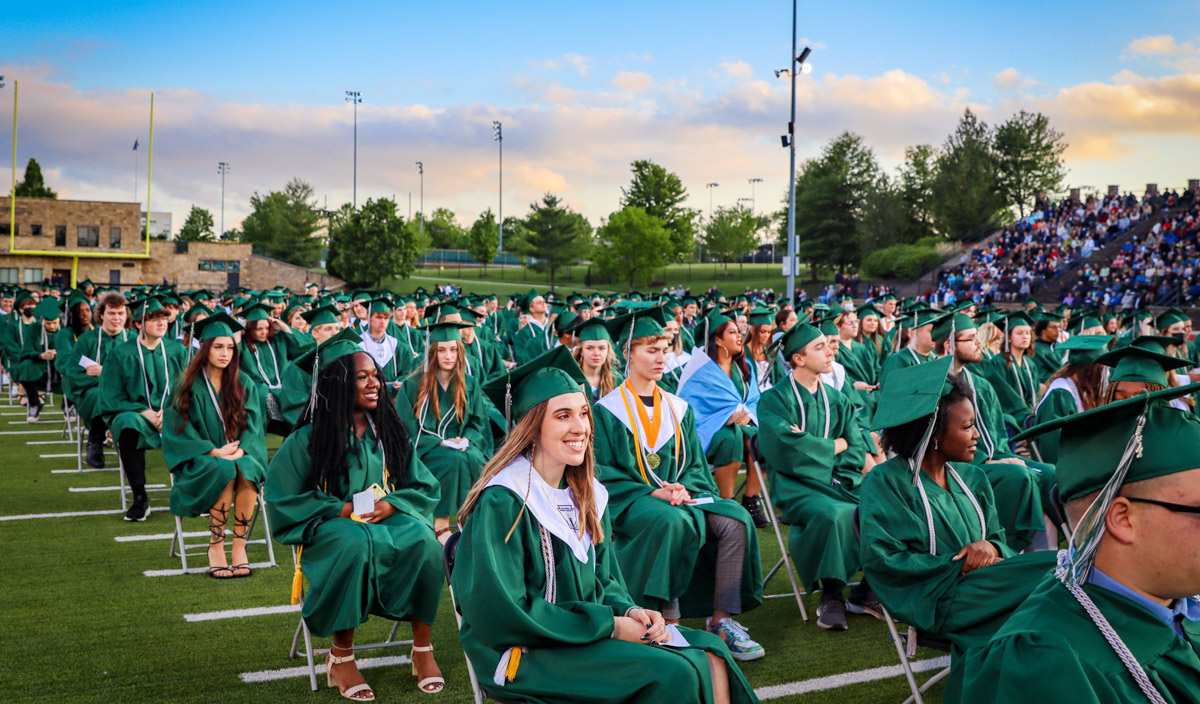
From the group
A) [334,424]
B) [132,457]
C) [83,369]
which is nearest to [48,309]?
[83,369]

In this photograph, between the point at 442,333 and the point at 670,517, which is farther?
the point at 442,333

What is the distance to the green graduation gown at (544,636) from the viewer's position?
332cm

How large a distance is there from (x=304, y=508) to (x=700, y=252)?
104224 mm

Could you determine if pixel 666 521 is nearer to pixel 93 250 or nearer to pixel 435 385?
pixel 435 385

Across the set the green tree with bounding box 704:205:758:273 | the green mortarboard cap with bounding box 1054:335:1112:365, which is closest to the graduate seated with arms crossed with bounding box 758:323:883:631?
the green mortarboard cap with bounding box 1054:335:1112:365

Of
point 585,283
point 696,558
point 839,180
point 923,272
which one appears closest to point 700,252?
point 585,283

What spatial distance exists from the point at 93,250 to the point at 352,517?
6235 centimetres

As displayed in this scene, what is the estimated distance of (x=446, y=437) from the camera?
7684mm

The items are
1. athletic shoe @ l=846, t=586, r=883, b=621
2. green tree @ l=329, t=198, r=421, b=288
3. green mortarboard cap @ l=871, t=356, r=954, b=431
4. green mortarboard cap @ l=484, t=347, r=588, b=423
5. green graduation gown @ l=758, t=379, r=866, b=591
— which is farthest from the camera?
green tree @ l=329, t=198, r=421, b=288

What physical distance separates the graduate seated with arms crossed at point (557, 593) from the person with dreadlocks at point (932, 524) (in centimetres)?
112

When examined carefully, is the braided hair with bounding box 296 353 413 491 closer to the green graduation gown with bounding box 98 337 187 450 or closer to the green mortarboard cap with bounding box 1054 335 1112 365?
the green graduation gown with bounding box 98 337 187 450

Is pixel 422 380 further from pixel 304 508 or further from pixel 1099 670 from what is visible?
pixel 1099 670

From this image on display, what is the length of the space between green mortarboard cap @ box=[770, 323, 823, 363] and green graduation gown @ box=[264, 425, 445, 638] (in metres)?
2.91

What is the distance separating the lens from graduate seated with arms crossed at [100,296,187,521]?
8602mm
